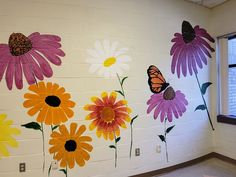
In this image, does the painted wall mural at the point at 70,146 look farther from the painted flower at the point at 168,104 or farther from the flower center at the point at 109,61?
the painted flower at the point at 168,104

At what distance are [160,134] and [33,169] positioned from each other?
1.84 meters

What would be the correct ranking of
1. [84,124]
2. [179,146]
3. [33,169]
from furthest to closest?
[179,146] < [84,124] < [33,169]

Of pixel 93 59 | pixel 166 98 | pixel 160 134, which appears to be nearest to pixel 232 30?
pixel 166 98

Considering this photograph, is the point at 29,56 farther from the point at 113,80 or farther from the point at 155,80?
the point at 155,80

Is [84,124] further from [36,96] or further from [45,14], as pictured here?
[45,14]

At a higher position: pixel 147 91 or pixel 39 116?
pixel 147 91

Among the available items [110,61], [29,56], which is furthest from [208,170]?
[29,56]

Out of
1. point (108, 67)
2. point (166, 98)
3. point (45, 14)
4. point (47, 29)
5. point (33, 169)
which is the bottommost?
point (33, 169)

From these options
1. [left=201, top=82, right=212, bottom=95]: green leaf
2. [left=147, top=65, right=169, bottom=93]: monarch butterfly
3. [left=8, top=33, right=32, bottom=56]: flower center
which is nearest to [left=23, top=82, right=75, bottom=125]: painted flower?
[left=8, top=33, right=32, bottom=56]: flower center

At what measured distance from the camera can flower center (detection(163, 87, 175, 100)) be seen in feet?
10.6

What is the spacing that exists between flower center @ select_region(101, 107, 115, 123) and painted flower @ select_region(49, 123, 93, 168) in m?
0.31

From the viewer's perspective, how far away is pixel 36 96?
8.17 feet

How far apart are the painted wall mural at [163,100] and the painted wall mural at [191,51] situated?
30 centimetres

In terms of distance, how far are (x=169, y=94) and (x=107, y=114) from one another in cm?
108
